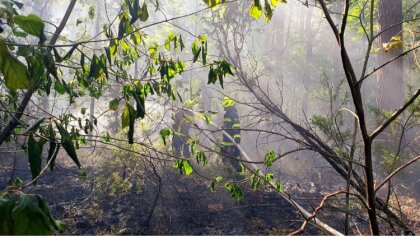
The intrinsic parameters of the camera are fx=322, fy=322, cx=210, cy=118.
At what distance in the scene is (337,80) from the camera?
2300 centimetres

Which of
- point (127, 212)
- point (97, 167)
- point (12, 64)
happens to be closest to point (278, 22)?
point (97, 167)

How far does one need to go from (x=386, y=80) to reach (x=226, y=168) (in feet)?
15.8

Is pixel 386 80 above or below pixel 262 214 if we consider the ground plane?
above

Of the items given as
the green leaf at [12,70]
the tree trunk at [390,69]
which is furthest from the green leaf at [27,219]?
the tree trunk at [390,69]

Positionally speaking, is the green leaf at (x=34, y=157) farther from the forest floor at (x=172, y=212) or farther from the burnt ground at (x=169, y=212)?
the burnt ground at (x=169, y=212)

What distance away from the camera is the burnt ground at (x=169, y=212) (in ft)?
21.7

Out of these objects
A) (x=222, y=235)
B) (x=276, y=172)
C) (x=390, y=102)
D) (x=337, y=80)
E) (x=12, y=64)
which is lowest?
(x=222, y=235)

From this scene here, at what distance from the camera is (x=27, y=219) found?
0.64 m

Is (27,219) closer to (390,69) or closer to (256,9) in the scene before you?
(256,9)

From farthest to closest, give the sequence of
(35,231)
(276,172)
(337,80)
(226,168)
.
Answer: (337,80)
(276,172)
(226,168)
(35,231)

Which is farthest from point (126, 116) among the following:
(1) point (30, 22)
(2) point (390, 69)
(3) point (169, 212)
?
(2) point (390, 69)

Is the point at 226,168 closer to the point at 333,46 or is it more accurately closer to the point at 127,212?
the point at 127,212

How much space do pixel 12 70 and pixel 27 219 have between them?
0.40m

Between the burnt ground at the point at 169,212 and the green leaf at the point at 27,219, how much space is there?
5653mm
